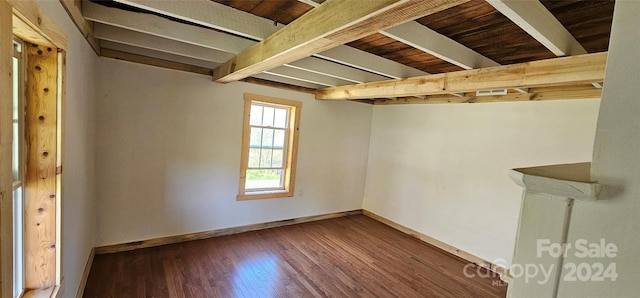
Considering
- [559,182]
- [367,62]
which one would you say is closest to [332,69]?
[367,62]

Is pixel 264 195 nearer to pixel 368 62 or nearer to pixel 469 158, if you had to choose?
pixel 368 62

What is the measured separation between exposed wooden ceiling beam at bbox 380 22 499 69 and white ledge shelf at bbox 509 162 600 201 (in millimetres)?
1332

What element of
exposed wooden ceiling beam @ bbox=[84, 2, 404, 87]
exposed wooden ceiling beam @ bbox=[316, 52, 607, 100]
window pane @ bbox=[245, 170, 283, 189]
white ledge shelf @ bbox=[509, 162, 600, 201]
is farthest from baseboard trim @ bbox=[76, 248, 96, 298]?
exposed wooden ceiling beam @ bbox=[316, 52, 607, 100]

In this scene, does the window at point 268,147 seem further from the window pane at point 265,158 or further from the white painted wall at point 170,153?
the white painted wall at point 170,153

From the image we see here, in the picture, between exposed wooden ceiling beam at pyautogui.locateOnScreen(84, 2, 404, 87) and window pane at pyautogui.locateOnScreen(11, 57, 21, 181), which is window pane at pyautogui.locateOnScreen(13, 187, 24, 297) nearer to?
window pane at pyautogui.locateOnScreen(11, 57, 21, 181)

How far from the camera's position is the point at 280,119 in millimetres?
4207

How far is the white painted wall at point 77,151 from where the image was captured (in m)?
1.65

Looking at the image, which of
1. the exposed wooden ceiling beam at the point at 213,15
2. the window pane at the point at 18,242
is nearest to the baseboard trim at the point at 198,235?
the window pane at the point at 18,242

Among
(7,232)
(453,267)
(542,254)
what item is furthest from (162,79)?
(453,267)

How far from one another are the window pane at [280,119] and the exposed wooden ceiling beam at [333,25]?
1.84 meters

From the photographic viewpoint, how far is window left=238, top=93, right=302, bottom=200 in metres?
3.86

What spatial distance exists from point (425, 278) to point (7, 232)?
11.0ft

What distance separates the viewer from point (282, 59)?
81.4 inches

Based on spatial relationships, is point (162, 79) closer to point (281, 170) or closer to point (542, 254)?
point (281, 170)
